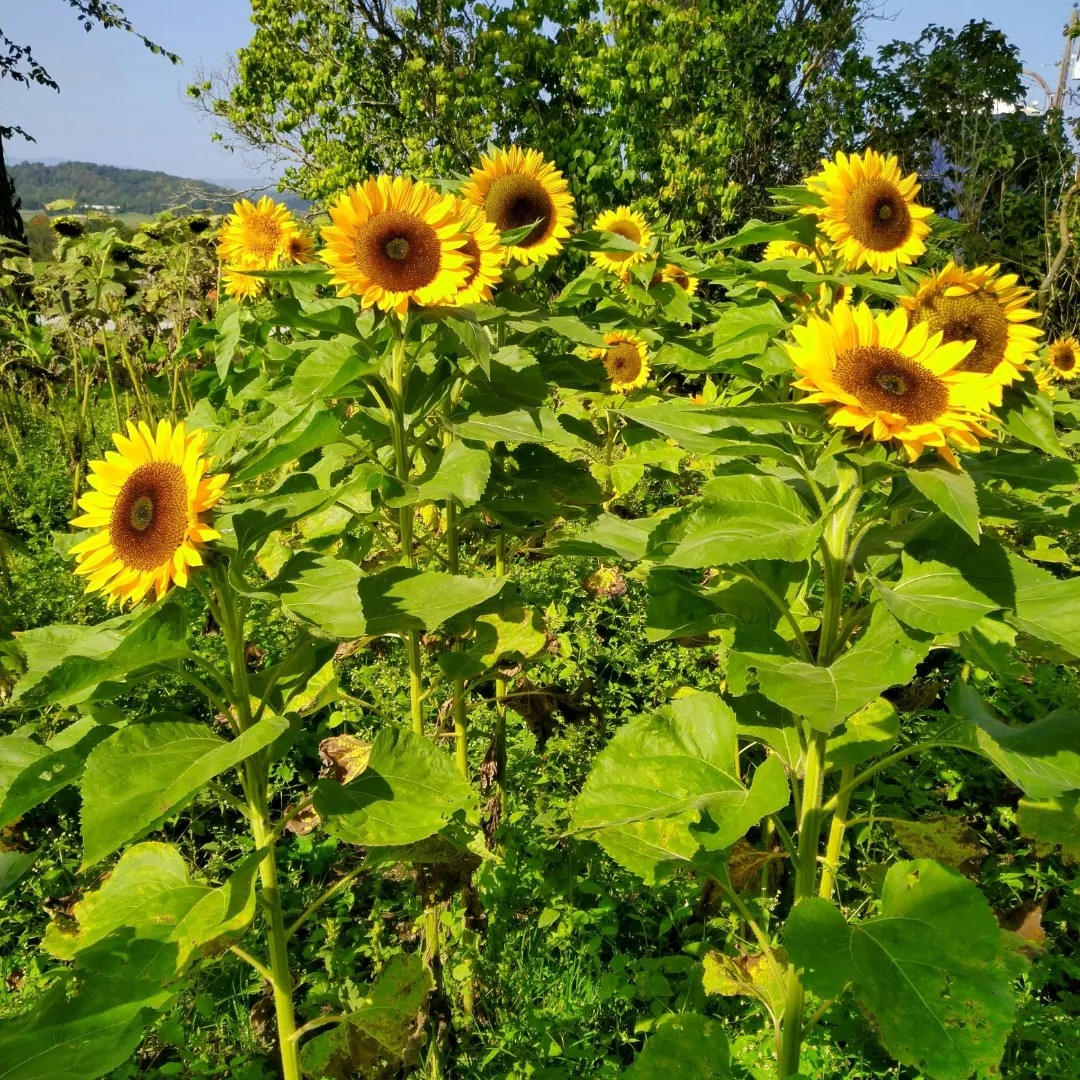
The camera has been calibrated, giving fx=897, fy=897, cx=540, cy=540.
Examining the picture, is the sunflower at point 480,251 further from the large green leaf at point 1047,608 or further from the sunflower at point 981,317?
the large green leaf at point 1047,608

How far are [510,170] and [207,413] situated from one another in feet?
3.73

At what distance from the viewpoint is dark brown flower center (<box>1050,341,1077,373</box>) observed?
13.2ft

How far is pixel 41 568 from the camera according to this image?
3.87 metres

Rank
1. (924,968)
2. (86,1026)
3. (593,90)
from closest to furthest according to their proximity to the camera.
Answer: (86,1026) → (924,968) → (593,90)

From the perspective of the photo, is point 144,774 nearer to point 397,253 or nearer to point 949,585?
point 397,253

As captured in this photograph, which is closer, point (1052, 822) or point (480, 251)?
point (1052, 822)

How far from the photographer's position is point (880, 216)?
2178mm

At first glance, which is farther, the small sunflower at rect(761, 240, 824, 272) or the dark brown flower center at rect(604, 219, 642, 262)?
the dark brown flower center at rect(604, 219, 642, 262)

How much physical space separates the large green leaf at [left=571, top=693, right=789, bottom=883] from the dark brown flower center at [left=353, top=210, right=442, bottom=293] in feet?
3.11

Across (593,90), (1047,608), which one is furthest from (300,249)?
(593,90)

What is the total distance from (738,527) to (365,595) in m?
0.61

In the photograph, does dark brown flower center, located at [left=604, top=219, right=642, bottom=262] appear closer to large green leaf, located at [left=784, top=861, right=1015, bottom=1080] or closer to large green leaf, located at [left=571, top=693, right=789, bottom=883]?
large green leaf, located at [left=571, top=693, right=789, bottom=883]

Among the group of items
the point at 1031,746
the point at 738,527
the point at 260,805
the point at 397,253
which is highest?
the point at 397,253

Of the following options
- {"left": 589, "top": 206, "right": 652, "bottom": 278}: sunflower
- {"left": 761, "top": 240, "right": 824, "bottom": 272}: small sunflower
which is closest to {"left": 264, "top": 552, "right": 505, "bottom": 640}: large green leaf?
{"left": 761, "top": 240, "right": 824, "bottom": 272}: small sunflower
